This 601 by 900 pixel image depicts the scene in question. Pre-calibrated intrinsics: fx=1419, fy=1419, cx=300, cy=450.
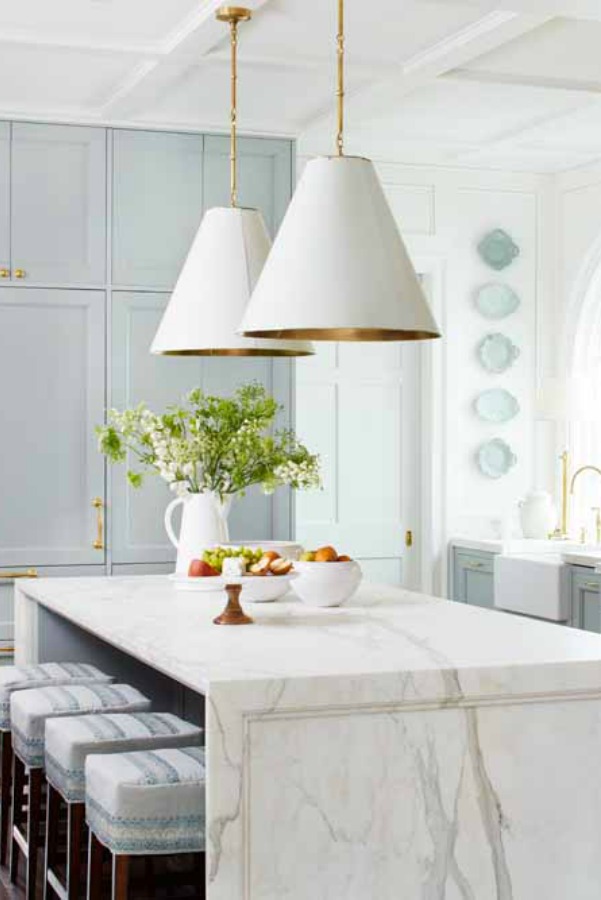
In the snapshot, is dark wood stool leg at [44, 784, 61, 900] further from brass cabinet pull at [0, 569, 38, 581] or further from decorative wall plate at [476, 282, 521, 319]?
decorative wall plate at [476, 282, 521, 319]

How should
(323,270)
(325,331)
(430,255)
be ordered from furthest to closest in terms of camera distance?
(430,255) → (325,331) → (323,270)

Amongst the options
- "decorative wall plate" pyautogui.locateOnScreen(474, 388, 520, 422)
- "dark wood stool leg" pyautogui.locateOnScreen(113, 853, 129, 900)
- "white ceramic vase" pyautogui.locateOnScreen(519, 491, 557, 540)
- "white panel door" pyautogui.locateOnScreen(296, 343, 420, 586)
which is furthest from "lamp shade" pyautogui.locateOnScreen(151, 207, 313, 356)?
"decorative wall plate" pyautogui.locateOnScreen(474, 388, 520, 422)

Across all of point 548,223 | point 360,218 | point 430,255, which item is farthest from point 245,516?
point 360,218

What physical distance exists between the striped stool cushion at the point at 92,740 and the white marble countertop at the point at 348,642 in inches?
8.0

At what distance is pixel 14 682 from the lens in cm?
390

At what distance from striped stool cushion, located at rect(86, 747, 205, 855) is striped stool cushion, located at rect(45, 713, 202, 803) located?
1.07ft

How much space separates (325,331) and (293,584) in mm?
641

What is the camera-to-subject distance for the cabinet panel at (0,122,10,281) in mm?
5480

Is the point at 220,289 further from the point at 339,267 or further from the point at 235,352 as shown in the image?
the point at 339,267

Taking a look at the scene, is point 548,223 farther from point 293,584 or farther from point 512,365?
point 293,584

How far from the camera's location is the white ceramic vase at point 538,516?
6.66 m

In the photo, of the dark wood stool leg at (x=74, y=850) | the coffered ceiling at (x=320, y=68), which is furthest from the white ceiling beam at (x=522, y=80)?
the dark wood stool leg at (x=74, y=850)

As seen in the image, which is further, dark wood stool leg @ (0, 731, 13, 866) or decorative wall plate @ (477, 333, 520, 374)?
decorative wall plate @ (477, 333, 520, 374)

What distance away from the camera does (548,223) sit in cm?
704
